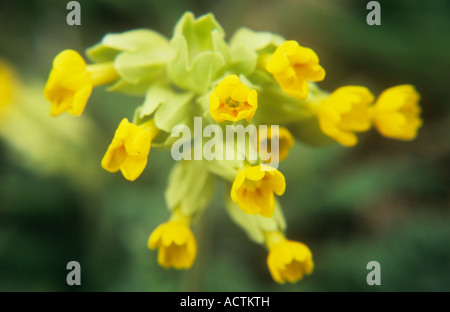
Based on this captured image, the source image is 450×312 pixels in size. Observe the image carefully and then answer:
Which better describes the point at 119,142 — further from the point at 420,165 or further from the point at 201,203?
the point at 420,165

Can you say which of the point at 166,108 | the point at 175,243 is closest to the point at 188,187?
the point at 175,243

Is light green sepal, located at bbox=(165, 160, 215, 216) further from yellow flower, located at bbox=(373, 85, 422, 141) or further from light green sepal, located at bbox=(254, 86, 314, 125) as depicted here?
yellow flower, located at bbox=(373, 85, 422, 141)

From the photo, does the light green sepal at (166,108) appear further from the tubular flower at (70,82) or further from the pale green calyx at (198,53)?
the tubular flower at (70,82)

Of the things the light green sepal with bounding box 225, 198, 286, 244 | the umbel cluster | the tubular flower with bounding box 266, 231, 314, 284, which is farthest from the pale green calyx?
the tubular flower with bounding box 266, 231, 314, 284

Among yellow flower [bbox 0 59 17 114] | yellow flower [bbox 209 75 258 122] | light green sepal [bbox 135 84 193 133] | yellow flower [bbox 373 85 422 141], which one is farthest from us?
yellow flower [bbox 0 59 17 114]

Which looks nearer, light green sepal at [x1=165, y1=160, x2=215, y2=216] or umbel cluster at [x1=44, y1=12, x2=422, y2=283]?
umbel cluster at [x1=44, y1=12, x2=422, y2=283]

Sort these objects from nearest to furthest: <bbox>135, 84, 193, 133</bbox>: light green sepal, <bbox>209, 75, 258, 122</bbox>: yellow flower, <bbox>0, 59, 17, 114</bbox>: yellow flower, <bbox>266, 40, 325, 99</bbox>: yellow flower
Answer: <bbox>209, 75, 258, 122</bbox>: yellow flower → <bbox>266, 40, 325, 99</bbox>: yellow flower → <bbox>135, 84, 193, 133</bbox>: light green sepal → <bbox>0, 59, 17, 114</bbox>: yellow flower
